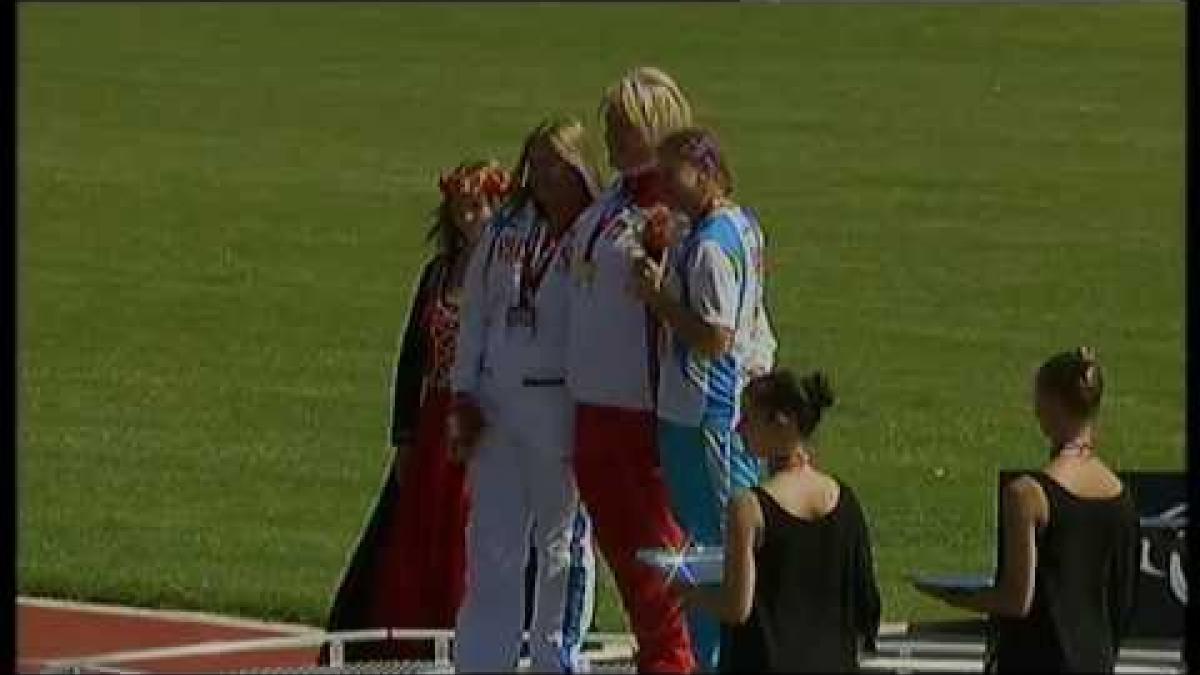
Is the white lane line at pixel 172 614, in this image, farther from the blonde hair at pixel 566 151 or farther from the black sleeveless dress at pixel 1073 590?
Answer: the black sleeveless dress at pixel 1073 590

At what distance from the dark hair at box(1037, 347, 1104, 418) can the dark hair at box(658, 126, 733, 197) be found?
4.62 ft

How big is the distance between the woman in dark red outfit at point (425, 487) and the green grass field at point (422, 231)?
6.87 feet

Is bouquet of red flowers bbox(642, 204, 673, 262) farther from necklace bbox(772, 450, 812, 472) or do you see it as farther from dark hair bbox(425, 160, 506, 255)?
necklace bbox(772, 450, 812, 472)

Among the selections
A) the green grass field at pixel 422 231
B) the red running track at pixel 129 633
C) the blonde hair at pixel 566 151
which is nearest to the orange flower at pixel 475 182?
the blonde hair at pixel 566 151

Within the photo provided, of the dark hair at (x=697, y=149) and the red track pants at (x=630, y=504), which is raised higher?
the dark hair at (x=697, y=149)

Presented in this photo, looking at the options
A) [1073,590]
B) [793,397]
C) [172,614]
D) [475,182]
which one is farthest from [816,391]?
[172,614]

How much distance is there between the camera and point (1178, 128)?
35688 mm

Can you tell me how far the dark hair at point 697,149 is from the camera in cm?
909

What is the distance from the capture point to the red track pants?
927 cm

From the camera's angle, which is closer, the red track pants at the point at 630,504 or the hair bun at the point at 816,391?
the hair bun at the point at 816,391

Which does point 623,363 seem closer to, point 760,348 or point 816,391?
point 760,348

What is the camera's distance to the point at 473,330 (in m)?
9.60

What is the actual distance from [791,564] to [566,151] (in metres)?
2.08

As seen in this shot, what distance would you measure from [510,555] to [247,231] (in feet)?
62.1
